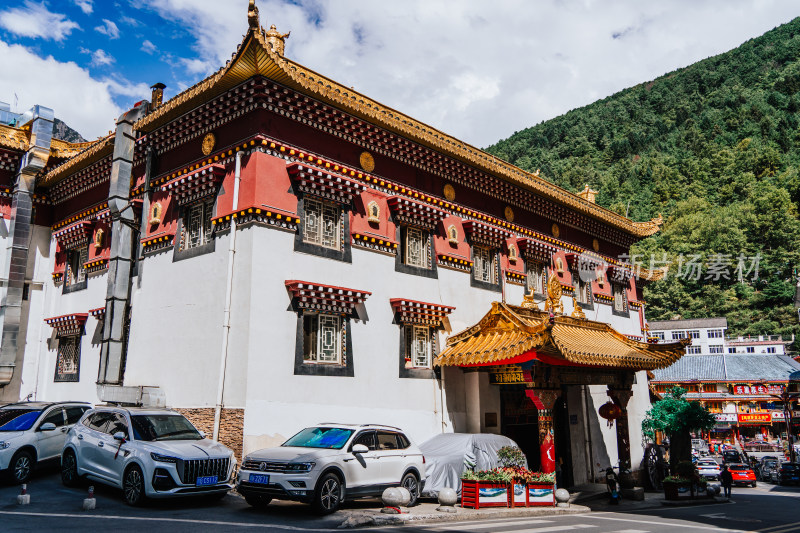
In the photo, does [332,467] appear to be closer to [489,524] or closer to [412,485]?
[412,485]

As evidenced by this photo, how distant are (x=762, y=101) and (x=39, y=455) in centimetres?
14805

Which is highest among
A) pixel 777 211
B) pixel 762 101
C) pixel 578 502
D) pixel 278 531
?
pixel 762 101

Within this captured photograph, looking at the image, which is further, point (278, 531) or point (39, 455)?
point (39, 455)

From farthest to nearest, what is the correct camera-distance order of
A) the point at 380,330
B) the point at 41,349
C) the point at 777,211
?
1. the point at 777,211
2. the point at 41,349
3. the point at 380,330

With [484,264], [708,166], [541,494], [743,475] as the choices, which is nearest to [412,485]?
[541,494]

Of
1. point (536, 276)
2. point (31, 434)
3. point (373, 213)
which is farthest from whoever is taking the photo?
point (536, 276)

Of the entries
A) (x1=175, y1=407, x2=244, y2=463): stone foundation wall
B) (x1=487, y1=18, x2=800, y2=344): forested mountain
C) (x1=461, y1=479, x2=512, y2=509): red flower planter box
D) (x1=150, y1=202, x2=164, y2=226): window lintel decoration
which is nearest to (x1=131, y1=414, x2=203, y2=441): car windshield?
(x1=175, y1=407, x2=244, y2=463): stone foundation wall

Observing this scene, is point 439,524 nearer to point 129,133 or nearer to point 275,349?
point 275,349

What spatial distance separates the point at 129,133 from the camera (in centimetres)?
1789

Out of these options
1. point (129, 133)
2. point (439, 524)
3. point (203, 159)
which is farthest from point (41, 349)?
point (439, 524)

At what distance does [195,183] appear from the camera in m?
15.8

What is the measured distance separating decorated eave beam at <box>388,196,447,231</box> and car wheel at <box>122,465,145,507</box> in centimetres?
1001

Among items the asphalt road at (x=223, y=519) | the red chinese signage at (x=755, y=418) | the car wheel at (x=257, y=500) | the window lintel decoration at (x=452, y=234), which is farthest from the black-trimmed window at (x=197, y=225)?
the red chinese signage at (x=755, y=418)

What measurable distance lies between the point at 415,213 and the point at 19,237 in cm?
1397
